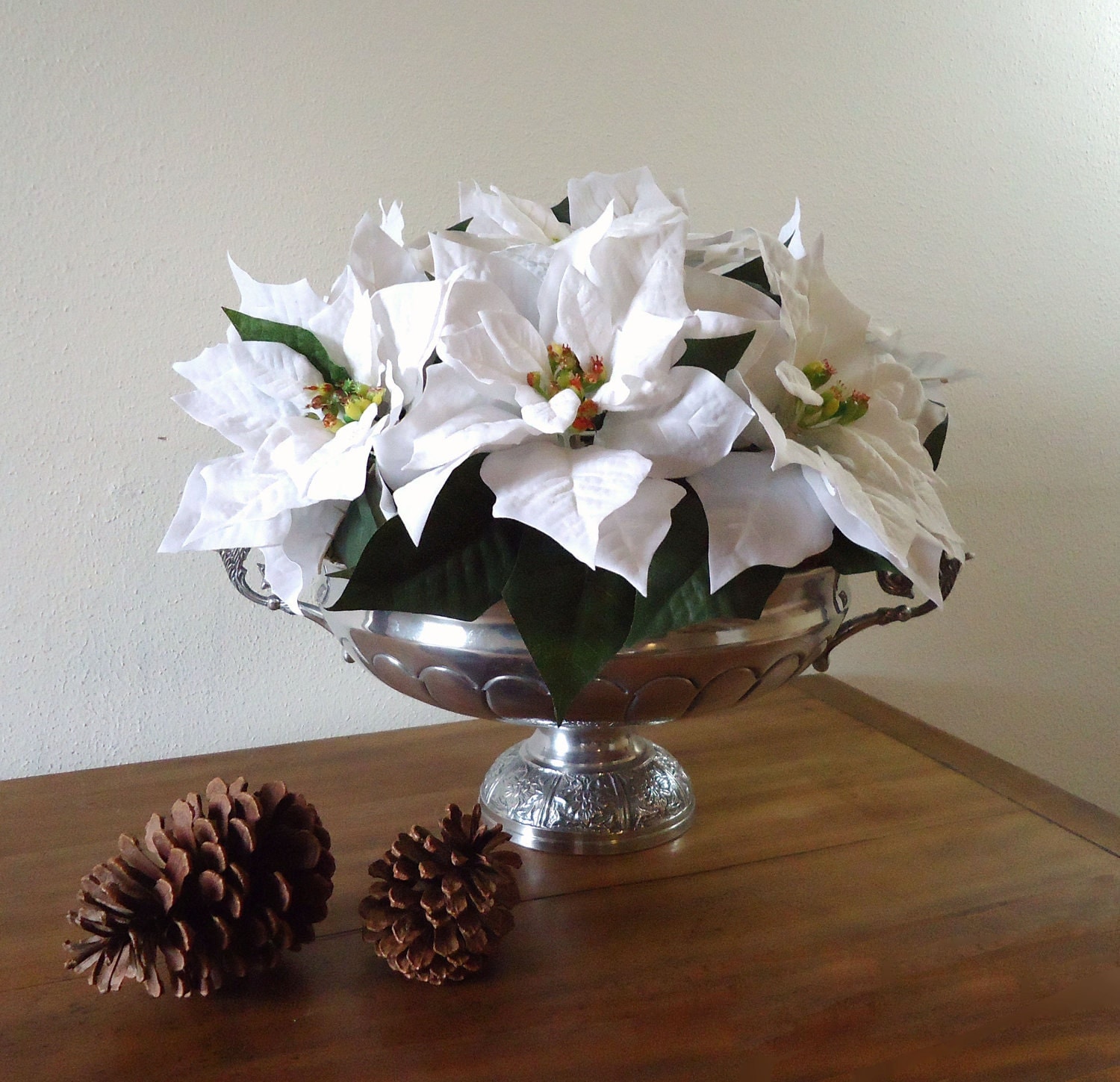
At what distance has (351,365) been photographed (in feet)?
1.55

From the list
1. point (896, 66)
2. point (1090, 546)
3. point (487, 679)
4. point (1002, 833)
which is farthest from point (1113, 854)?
point (896, 66)

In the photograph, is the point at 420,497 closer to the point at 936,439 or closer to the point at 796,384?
the point at 796,384

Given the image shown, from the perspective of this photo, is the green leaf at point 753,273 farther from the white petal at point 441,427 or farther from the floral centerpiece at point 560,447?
the white petal at point 441,427

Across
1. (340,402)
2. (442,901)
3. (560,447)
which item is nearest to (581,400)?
(560,447)

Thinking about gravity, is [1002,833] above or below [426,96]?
below

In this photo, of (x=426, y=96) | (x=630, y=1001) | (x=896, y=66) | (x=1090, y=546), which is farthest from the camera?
(x=1090, y=546)

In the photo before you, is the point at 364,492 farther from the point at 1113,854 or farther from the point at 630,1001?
the point at 1113,854

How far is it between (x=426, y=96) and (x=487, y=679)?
510 millimetres

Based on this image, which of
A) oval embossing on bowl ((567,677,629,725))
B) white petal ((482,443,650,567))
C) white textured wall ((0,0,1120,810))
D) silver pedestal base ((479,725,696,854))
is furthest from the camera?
white textured wall ((0,0,1120,810))

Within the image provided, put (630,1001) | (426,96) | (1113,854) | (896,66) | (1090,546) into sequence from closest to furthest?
(630,1001)
(1113,854)
(426,96)
(896,66)
(1090,546)

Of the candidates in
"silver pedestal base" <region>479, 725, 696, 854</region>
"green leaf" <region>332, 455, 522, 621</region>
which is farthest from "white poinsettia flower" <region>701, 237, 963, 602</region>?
"silver pedestal base" <region>479, 725, 696, 854</region>

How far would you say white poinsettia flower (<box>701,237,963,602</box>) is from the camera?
0.41 m

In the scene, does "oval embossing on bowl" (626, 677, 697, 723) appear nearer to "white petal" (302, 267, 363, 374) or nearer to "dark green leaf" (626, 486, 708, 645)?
"dark green leaf" (626, 486, 708, 645)

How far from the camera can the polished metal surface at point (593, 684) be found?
47cm
